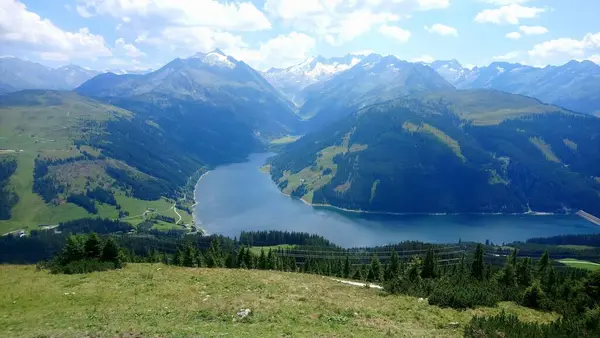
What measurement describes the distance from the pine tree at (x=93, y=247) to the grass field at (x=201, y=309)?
549 centimetres

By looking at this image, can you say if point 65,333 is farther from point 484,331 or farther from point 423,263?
point 423,263

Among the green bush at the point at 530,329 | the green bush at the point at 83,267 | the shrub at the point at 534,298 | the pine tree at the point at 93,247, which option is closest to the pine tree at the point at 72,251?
the pine tree at the point at 93,247

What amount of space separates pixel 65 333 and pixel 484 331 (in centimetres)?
2865

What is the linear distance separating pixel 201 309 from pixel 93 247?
85.1 feet

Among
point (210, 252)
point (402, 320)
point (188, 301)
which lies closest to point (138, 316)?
point (188, 301)

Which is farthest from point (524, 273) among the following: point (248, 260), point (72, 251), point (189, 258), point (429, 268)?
point (72, 251)

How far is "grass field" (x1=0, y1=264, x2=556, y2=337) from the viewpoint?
94.1 ft

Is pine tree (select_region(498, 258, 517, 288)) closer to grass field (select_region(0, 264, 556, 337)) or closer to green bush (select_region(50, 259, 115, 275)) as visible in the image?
grass field (select_region(0, 264, 556, 337))

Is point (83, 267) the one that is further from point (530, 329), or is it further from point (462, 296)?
point (530, 329)

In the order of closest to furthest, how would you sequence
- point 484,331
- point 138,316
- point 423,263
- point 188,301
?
point 484,331 → point 138,316 → point 188,301 → point 423,263

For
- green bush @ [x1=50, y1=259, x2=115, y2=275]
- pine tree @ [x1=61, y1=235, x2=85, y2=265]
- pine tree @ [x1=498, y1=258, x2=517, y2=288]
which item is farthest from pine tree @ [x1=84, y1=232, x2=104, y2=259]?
pine tree @ [x1=498, y1=258, x2=517, y2=288]

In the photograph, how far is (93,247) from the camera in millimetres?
51250

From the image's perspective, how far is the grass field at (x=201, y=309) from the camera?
94.1 feet

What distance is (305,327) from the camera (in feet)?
96.8
